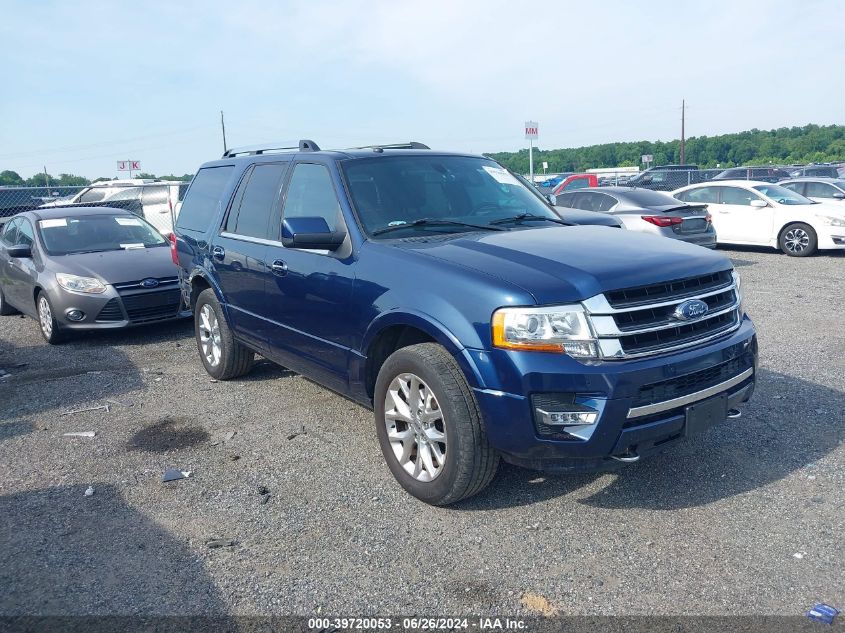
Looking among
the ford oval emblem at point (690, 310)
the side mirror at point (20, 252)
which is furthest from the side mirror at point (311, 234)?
the side mirror at point (20, 252)

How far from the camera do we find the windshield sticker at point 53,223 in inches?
365

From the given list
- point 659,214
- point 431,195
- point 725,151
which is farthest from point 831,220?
point 725,151

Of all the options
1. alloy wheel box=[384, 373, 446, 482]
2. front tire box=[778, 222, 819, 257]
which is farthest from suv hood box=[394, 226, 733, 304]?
front tire box=[778, 222, 819, 257]

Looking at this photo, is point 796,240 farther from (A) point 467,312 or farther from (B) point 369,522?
(B) point 369,522

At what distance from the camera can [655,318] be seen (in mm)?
3658

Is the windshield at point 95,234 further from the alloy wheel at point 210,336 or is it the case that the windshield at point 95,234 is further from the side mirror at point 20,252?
the alloy wheel at point 210,336

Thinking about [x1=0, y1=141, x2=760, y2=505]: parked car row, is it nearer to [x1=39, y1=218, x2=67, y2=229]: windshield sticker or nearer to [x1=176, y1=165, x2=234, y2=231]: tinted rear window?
[x1=176, y1=165, x2=234, y2=231]: tinted rear window

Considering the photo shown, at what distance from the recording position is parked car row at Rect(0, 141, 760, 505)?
11.3ft

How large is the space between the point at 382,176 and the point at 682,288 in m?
2.10

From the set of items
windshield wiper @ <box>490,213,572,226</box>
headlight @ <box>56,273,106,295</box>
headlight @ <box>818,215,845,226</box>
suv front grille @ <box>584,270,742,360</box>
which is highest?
windshield wiper @ <box>490,213,572,226</box>

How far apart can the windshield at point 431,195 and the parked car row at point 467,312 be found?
1 centimetres

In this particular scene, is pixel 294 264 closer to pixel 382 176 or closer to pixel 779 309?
pixel 382 176

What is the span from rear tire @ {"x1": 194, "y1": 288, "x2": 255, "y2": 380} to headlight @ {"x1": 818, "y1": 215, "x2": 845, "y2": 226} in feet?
40.1

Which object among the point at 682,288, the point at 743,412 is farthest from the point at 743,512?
the point at 743,412
